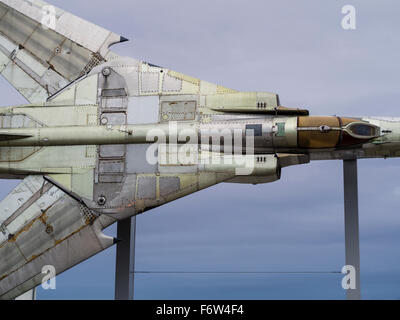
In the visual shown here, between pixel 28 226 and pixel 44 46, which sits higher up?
pixel 44 46

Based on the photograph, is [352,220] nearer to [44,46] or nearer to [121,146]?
[121,146]

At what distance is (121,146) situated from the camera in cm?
1439

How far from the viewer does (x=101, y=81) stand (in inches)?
589

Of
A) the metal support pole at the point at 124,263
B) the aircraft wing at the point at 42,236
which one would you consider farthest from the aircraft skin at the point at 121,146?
the metal support pole at the point at 124,263

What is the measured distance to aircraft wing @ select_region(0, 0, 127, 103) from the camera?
606 inches

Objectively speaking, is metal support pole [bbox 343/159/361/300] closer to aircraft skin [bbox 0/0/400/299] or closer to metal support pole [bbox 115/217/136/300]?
aircraft skin [bbox 0/0/400/299]

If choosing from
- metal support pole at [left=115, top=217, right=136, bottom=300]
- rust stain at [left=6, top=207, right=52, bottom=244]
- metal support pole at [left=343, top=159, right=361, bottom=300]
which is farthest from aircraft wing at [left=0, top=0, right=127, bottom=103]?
metal support pole at [left=343, top=159, right=361, bottom=300]

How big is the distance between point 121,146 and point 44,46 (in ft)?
11.6

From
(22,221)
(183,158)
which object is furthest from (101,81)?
(22,221)

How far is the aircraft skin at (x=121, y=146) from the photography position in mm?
13875

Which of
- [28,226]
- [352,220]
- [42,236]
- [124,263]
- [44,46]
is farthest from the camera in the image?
[124,263]

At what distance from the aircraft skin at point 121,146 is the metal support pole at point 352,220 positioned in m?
0.38

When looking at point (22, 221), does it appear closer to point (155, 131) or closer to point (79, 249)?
point (79, 249)

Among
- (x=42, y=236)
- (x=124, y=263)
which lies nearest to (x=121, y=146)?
(x=42, y=236)
